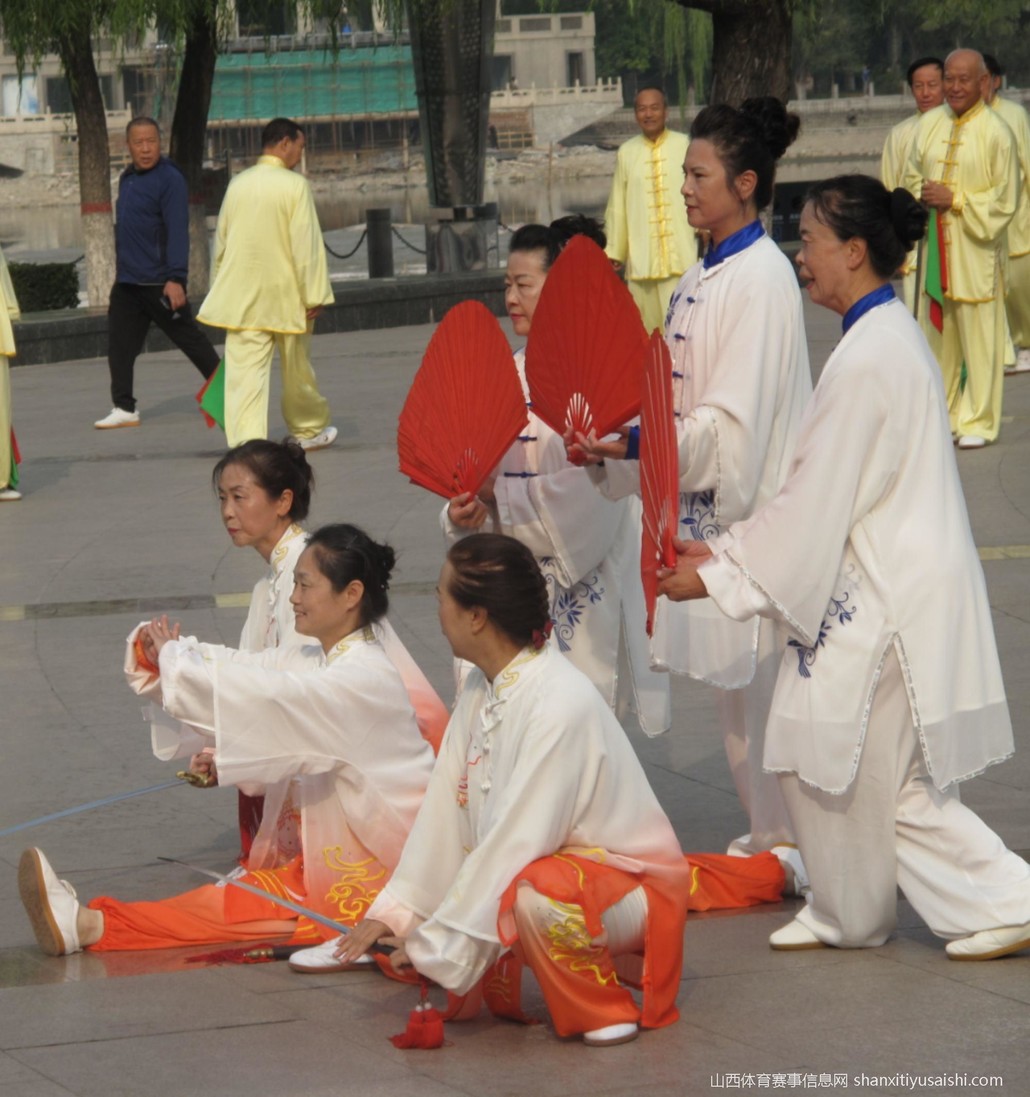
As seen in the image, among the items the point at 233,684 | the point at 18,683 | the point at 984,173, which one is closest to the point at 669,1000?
the point at 233,684

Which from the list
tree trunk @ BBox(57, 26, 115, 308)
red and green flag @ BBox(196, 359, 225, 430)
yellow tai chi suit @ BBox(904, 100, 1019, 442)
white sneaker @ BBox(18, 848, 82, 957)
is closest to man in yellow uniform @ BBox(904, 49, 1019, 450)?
yellow tai chi suit @ BBox(904, 100, 1019, 442)

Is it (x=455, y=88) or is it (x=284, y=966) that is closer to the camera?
(x=284, y=966)

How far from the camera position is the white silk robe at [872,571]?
3.55 m

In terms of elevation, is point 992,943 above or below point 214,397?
below

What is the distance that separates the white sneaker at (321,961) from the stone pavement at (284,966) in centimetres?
3

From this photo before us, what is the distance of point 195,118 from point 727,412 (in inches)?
512

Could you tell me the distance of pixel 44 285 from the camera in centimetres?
1648

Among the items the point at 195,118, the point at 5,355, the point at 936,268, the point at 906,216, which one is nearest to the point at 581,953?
the point at 906,216

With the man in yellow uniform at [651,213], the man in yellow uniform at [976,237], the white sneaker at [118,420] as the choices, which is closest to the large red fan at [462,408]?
the man in yellow uniform at [976,237]

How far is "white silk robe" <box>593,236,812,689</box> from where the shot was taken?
411cm

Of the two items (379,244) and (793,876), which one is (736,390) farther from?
(379,244)

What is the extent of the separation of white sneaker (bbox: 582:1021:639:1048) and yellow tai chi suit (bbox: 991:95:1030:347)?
700cm

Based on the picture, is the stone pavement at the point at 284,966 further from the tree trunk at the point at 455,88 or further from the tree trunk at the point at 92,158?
the tree trunk at the point at 455,88

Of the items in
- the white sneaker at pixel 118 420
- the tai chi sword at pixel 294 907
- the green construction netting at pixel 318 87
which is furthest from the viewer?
the green construction netting at pixel 318 87
